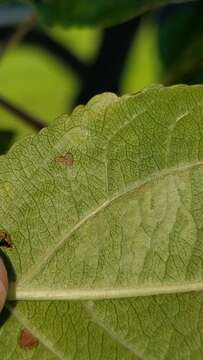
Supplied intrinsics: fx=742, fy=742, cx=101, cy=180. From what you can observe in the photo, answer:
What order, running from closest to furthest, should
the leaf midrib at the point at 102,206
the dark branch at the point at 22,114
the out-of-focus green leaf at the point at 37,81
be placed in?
1. the leaf midrib at the point at 102,206
2. the dark branch at the point at 22,114
3. the out-of-focus green leaf at the point at 37,81

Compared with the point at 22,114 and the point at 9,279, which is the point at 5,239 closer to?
the point at 9,279

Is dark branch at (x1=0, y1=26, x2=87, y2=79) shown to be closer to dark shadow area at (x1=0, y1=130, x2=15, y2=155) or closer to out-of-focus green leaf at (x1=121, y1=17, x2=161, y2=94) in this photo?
out-of-focus green leaf at (x1=121, y1=17, x2=161, y2=94)

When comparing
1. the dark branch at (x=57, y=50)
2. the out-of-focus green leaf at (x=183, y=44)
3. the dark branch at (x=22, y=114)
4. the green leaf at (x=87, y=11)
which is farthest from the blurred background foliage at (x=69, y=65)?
the dark branch at (x=22, y=114)

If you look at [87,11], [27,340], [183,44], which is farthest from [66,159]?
[183,44]

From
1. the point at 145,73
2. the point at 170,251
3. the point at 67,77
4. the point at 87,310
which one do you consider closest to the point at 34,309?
the point at 87,310

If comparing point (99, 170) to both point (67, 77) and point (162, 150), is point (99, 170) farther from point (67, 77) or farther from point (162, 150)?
point (67, 77)

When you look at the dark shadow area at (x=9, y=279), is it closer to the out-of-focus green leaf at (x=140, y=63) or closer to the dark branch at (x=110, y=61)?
the out-of-focus green leaf at (x=140, y=63)

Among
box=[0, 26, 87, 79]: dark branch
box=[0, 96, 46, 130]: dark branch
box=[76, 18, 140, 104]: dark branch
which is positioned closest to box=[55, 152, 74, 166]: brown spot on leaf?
box=[0, 96, 46, 130]: dark branch
